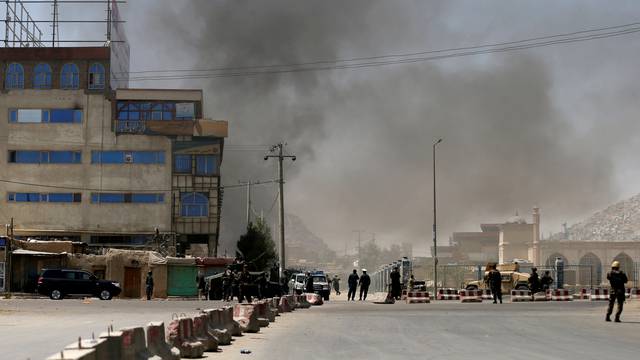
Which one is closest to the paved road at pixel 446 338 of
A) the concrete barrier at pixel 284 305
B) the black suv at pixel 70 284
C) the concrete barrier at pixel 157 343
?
the concrete barrier at pixel 157 343

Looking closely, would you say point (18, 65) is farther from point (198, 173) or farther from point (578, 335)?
point (578, 335)

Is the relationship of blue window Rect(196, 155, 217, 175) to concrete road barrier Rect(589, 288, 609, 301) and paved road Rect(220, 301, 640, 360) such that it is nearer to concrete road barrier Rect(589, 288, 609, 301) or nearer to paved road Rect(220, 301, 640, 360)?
concrete road barrier Rect(589, 288, 609, 301)

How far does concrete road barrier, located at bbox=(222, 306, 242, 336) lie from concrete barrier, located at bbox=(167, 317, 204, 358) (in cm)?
356

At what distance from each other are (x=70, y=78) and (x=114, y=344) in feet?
251

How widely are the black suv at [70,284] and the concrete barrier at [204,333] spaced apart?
36.5 m

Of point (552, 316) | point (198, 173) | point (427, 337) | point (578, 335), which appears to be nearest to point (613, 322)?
point (552, 316)

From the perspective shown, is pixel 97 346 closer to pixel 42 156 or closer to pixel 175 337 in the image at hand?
pixel 175 337

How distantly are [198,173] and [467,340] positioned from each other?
6605 centimetres

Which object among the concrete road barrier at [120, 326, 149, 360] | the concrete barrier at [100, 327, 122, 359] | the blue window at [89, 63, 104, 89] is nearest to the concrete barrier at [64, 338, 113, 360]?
the concrete barrier at [100, 327, 122, 359]

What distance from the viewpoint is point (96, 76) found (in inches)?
3246

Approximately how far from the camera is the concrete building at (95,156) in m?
81.9

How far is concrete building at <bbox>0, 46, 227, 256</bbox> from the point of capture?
3226 inches

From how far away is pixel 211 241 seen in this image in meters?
83.0

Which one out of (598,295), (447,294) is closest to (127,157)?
(447,294)
